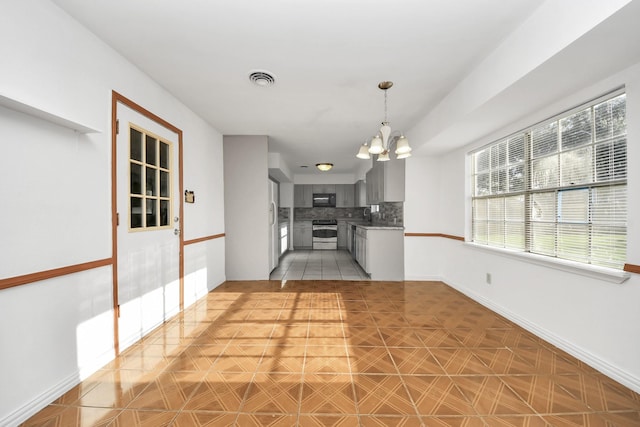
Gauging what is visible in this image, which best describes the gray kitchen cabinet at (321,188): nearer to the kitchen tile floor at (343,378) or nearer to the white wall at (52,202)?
the kitchen tile floor at (343,378)

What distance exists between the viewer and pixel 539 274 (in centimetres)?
264

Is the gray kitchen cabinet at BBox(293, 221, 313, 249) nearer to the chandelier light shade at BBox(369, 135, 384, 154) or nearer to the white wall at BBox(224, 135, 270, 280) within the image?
the white wall at BBox(224, 135, 270, 280)

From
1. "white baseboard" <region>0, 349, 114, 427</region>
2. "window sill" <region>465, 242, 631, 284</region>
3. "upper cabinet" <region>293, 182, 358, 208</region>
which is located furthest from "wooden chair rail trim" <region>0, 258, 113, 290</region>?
"upper cabinet" <region>293, 182, 358, 208</region>

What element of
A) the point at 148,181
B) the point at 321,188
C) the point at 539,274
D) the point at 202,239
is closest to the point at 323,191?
the point at 321,188

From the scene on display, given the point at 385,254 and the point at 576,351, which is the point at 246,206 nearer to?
the point at 385,254

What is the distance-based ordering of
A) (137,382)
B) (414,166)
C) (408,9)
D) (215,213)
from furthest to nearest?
(414,166), (215,213), (137,382), (408,9)

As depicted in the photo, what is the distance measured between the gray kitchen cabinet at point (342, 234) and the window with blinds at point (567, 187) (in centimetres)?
562

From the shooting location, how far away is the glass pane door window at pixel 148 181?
8.23 ft

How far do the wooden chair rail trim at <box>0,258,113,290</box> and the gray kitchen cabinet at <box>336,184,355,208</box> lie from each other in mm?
7421

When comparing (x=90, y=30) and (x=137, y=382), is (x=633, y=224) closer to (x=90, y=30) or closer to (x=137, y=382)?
(x=137, y=382)

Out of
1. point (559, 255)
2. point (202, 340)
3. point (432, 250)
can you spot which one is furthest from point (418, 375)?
point (432, 250)

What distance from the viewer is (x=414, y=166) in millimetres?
4715

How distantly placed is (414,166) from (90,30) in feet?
14.1

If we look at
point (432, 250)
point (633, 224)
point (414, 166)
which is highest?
point (414, 166)
